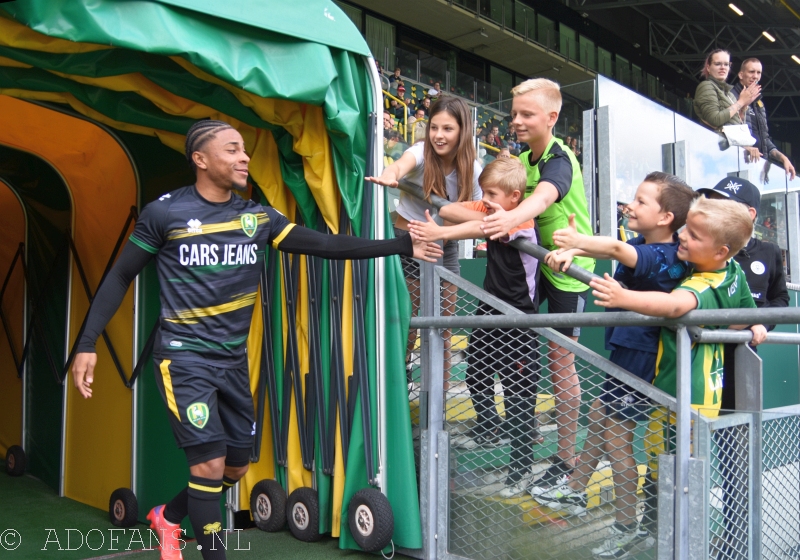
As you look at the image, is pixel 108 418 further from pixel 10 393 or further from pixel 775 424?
pixel 775 424

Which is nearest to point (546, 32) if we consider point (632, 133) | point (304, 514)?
point (632, 133)

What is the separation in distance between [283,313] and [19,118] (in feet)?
6.60

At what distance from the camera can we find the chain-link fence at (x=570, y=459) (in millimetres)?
2570

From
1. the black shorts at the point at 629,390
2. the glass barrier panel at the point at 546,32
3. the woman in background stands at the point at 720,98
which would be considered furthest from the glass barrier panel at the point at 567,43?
the black shorts at the point at 629,390

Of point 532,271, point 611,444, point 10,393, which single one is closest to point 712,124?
point 532,271

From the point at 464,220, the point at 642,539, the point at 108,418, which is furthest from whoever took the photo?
the point at 108,418

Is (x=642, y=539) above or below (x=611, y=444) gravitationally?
below

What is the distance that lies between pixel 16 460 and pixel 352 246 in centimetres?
402

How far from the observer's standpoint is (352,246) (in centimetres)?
314

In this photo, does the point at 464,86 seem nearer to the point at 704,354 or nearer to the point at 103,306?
the point at 103,306

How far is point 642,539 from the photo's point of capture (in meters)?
2.66

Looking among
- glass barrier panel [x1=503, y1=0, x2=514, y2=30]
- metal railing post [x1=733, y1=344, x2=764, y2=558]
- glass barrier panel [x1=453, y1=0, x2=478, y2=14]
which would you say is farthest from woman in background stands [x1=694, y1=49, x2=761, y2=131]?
glass barrier panel [x1=503, y1=0, x2=514, y2=30]

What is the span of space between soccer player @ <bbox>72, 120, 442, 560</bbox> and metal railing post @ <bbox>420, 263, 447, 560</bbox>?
340mm

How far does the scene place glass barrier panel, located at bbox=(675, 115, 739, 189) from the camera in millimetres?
6980
